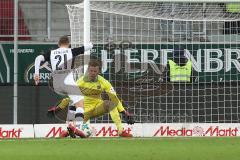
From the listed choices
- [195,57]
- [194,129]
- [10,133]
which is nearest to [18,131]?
[10,133]

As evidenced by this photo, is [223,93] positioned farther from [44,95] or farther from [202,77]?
[44,95]

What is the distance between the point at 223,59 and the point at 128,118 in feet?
12.8

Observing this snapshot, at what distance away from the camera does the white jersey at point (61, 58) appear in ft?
42.0

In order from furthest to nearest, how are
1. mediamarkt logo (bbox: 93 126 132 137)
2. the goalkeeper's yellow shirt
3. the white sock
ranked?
mediamarkt logo (bbox: 93 126 132 137)
the goalkeeper's yellow shirt
the white sock

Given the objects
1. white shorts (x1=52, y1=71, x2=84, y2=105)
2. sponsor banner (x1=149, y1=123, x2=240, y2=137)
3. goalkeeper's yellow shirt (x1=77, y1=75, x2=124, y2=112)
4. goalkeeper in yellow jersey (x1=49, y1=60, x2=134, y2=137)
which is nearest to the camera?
white shorts (x1=52, y1=71, x2=84, y2=105)

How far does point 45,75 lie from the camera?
55.0 feet

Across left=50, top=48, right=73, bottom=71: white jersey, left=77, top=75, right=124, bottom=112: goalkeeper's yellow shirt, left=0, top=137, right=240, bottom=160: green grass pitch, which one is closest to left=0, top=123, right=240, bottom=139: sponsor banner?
left=77, top=75, right=124, bottom=112: goalkeeper's yellow shirt

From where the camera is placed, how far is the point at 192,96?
15453mm

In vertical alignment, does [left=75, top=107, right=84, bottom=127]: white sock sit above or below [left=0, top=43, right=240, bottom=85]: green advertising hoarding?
below

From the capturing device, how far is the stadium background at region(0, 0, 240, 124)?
15469mm

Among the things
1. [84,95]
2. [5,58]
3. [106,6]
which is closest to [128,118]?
[84,95]

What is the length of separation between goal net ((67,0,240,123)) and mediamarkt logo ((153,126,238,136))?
0.44m

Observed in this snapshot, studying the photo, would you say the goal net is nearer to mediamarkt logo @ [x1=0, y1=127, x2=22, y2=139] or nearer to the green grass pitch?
mediamarkt logo @ [x1=0, y1=127, x2=22, y2=139]

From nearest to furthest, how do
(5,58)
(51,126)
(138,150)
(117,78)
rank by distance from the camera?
(138,150)
(51,126)
(117,78)
(5,58)
